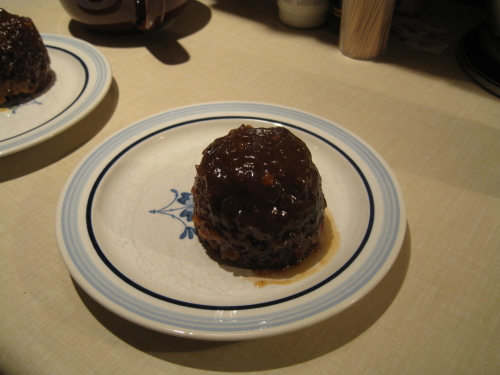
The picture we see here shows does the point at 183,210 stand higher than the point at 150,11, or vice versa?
the point at 150,11

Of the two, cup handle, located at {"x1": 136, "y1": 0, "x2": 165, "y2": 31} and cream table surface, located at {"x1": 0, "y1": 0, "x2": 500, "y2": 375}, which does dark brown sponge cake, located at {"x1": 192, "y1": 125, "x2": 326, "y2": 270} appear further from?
cup handle, located at {"x1": 136, "y1": 0, "x2": 165, "y2": 31}

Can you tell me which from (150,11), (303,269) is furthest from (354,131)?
(150,11)

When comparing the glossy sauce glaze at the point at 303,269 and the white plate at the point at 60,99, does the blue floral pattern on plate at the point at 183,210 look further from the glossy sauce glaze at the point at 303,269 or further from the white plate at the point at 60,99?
the white plate at the point at 60,99

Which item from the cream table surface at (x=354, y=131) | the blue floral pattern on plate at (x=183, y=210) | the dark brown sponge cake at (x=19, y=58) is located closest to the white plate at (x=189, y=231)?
the blue floral pattern on plate at (x=183, y=210)

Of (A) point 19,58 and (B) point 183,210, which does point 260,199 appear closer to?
(B) point 183,210

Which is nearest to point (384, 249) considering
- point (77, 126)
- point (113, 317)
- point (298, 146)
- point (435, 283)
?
point (435, 283)

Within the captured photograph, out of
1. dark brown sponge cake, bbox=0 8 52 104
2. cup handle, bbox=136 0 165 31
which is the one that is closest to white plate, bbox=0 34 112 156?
dark brown sponge cake, bbox=0 8 52 104

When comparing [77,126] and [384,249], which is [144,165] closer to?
[77,126]
